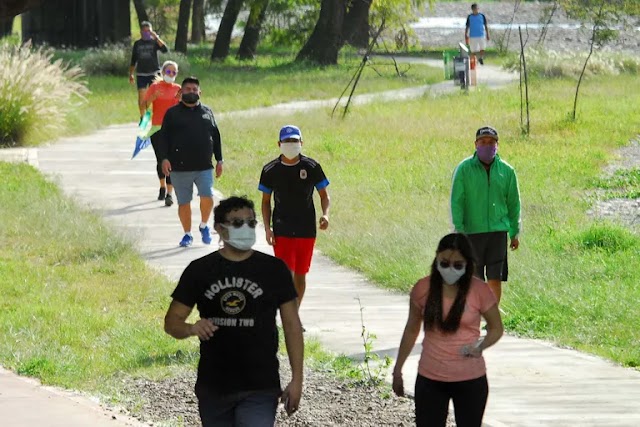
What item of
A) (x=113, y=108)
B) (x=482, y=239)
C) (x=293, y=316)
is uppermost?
(x=293, y=316)

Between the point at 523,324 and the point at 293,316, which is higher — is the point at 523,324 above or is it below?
below

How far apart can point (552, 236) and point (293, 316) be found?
9.80 m

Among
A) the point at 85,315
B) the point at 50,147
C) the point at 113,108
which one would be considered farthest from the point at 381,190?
the point at 113,108

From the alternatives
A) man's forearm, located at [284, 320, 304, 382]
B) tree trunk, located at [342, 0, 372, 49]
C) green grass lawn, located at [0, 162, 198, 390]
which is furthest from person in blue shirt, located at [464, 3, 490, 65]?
man's forearm, located at [284, 320, 304, 382]

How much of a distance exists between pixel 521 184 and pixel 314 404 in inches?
460

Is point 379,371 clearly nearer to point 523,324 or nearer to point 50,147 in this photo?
point 523,324

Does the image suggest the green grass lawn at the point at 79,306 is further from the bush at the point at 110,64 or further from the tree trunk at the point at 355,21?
the tree trunk at the point at 355,21

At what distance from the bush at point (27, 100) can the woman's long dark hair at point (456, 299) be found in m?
18.7

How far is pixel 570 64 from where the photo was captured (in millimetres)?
41750

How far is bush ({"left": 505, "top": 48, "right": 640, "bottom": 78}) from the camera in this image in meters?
41.1

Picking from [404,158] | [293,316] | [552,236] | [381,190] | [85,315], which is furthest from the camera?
[404,158]

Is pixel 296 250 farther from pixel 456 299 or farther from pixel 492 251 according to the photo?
pixel 456 299

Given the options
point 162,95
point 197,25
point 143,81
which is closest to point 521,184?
Answer: point 162,95

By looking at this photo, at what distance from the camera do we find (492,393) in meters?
9.54
